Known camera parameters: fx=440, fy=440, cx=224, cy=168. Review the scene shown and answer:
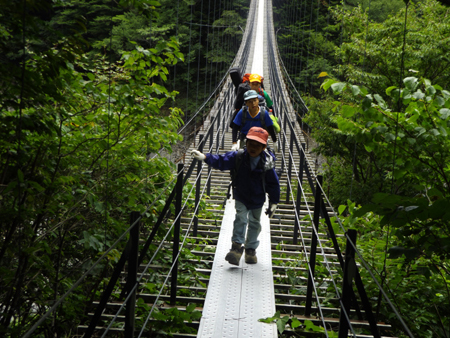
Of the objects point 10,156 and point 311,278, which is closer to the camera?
point 10,156

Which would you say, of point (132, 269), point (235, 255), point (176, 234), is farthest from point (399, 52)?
point (132, 269)

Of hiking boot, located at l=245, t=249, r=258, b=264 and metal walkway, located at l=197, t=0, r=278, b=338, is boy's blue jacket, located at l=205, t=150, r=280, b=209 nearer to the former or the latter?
hiking boot, located at l=245, t=249, r=258, b=264

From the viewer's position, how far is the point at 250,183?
3400 millimetres

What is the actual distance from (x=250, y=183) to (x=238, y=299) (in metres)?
0.87

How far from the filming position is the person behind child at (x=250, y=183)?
10.8ft

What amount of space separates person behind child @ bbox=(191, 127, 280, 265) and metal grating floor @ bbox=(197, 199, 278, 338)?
12 cm

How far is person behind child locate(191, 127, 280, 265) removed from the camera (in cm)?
330

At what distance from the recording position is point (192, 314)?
118 inches

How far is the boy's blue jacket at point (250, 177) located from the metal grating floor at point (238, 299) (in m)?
0.52

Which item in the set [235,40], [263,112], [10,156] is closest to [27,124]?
[10,156]

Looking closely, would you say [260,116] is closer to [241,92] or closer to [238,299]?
[241,92]

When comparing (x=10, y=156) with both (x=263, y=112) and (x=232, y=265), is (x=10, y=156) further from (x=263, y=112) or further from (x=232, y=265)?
(x=263, y=112)

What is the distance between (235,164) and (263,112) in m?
1.47

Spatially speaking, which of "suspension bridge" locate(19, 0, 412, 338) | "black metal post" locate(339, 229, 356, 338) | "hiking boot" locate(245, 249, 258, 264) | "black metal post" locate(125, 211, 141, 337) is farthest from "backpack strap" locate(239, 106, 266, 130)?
"black metal post" locate(125, 211, 141, 337)
